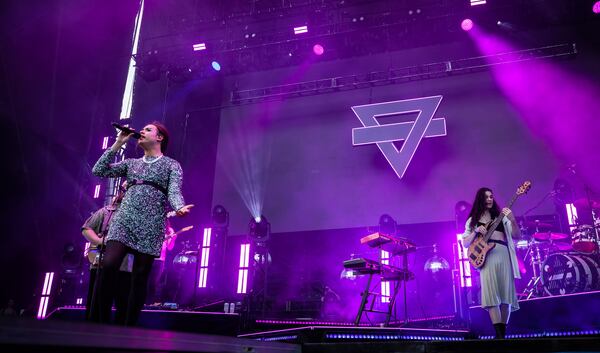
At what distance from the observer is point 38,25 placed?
682 centimetres

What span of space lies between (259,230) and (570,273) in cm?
514

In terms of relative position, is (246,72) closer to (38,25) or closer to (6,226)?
(38,25)

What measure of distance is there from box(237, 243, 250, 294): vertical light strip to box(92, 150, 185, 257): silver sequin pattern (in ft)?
19.3

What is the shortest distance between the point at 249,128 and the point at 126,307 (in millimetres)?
8344

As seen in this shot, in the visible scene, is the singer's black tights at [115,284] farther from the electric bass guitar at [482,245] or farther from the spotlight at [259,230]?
the spotlight at [259,230]

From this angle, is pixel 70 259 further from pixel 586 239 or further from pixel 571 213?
pixel 571 213

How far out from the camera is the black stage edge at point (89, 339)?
4.08ft

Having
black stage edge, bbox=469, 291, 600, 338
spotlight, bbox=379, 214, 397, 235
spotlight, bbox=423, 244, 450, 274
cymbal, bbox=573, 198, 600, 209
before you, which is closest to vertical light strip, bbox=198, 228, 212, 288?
spotlight, bbox=379, 214, 397, 235

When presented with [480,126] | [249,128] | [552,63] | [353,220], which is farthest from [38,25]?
[552,63]

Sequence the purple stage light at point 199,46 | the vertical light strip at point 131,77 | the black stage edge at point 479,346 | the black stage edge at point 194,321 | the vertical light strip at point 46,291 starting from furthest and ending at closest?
the vertical light strip at point 131,77
the purple stage light at point 199,46
the vertical light strip at point 46,291
the black stage edge at point 194,321
the black stage edge at point 479,346

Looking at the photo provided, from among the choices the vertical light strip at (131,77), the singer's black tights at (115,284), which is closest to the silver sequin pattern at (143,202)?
the singer's black tights at (115,284)

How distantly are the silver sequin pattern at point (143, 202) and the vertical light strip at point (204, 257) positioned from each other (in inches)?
241

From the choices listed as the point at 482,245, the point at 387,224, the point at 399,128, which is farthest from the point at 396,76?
the point at 482,245

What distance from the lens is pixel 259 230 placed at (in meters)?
8.84
